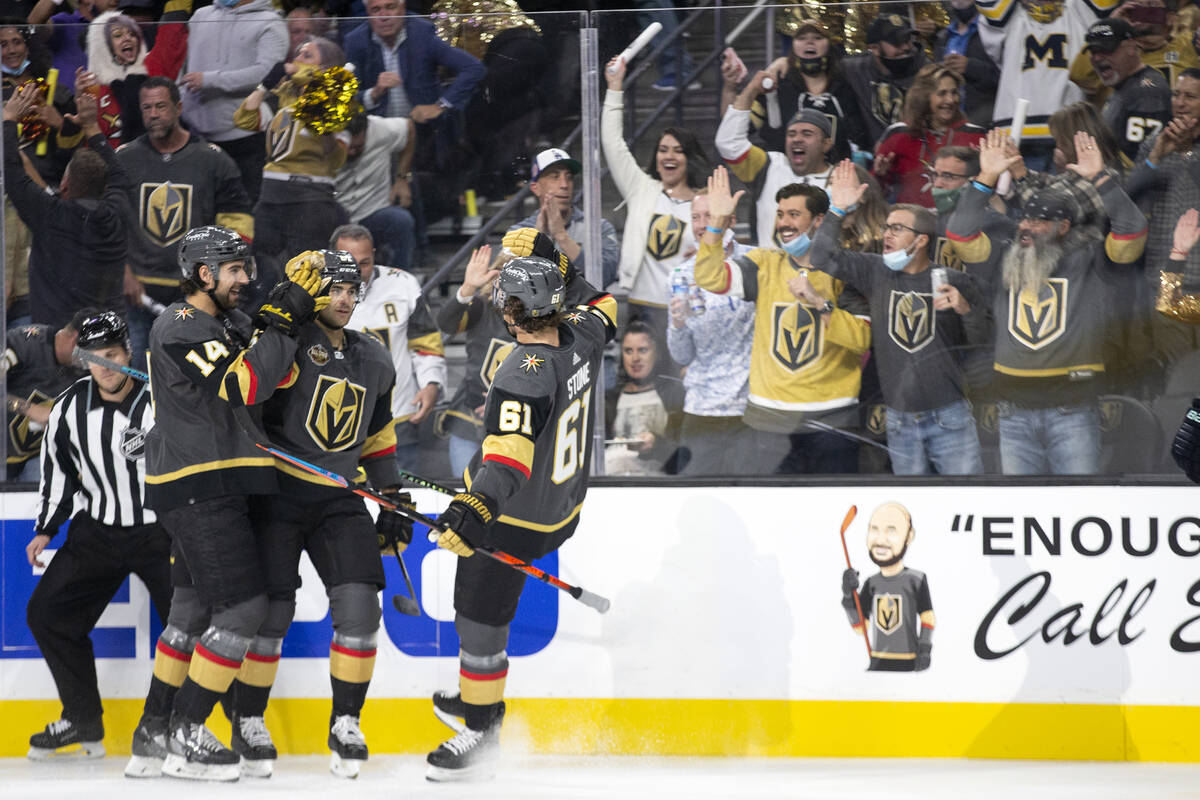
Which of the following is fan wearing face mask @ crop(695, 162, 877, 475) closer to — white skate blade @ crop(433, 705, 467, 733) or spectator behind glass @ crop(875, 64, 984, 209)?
spectator behind glass @ crop(875, 64, 984, 209)

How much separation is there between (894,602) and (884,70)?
4.84ft

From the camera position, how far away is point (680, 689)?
12.3ft

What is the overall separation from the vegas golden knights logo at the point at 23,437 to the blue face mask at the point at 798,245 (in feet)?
7.37

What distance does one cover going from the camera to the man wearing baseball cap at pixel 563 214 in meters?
3.85

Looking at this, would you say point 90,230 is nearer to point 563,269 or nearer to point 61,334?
point 61,334

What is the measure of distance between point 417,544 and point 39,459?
3.84 ft

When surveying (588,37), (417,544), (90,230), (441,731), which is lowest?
(441,731)

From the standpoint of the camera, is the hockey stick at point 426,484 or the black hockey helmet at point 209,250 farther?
the hockey stick at point 426,484

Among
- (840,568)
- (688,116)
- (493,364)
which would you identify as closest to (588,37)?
(688,116)

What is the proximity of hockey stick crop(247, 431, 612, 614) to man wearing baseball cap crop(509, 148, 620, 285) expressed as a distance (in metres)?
0.90

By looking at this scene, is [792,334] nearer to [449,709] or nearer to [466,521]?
[466,521]

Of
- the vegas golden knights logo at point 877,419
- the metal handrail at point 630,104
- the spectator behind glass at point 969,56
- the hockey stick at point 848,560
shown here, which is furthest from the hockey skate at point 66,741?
the spectator behind glass at point 969,56

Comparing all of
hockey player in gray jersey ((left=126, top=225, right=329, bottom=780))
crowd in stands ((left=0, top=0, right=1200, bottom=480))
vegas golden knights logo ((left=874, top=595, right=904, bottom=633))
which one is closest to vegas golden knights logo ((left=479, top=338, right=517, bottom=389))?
→ crowd in stands ((left=0, top=0, right=1200, bottom=480))

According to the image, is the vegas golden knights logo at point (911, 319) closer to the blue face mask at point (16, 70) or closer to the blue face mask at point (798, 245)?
the blue face mask at point (798, 245)
